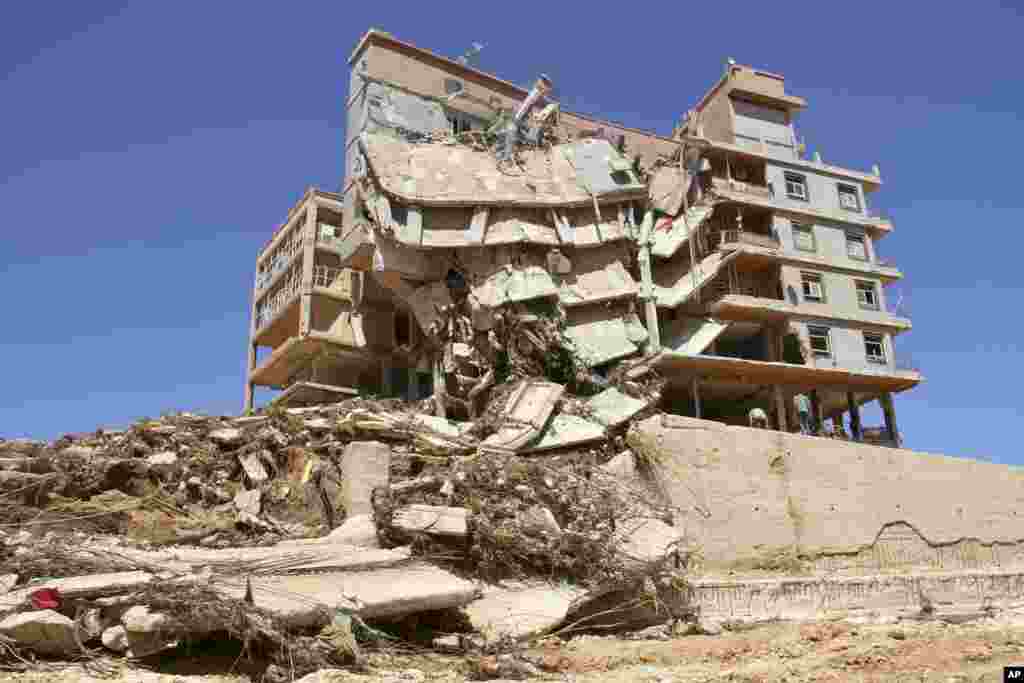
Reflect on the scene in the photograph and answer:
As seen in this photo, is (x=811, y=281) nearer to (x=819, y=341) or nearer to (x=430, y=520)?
(x=819, y=341)

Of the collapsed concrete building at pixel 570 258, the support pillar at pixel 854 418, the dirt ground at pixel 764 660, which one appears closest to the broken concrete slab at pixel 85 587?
the dirt ground at pixel 764 660

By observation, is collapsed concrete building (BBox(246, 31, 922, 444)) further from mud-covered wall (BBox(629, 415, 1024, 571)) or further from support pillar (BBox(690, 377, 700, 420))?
mud-covered wall (BBox(629, 415, 1024, 571))

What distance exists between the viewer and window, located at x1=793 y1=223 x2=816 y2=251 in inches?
1330

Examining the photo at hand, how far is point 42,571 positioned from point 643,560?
8.76m

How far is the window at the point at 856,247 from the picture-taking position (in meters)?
34.7

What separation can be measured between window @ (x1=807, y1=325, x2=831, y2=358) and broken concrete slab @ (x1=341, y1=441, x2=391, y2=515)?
21389 millimetres

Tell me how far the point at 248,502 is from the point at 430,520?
3.39 metres

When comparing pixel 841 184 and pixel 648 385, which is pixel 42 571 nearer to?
pixel 648 385

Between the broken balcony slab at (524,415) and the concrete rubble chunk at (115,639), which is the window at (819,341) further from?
the concrete rubble chunk at (115,639)

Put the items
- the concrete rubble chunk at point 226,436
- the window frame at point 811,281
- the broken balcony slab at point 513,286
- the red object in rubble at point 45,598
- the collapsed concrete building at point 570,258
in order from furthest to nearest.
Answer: the window frame at point 811,281, the collapsed concrete building at point 570,258, the broken balcony slab at point 513,286, the concrete rubble chunk at point 226,436, the red object in rubble at point 45,598

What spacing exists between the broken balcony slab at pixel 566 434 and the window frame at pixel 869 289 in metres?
17.5

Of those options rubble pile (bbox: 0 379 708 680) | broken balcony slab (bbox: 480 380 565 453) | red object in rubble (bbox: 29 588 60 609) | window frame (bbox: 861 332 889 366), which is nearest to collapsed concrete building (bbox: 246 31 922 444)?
window frame (bbox: 861 332 889 366)

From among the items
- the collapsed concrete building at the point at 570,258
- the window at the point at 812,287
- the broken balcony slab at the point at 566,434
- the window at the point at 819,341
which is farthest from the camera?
the window at the point at 812,287

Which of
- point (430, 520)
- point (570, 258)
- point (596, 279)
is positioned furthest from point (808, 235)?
point (430, 520)
